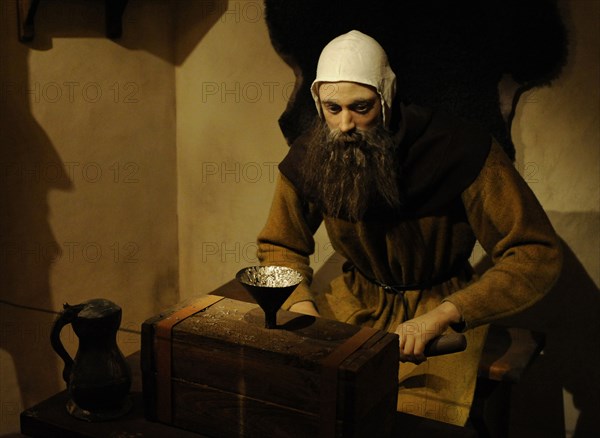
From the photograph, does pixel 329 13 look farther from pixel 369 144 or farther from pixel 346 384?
pixel 346 384

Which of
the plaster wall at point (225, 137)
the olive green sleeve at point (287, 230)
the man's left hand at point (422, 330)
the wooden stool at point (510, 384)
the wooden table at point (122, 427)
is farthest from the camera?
the plaster wall at point (225, 137)

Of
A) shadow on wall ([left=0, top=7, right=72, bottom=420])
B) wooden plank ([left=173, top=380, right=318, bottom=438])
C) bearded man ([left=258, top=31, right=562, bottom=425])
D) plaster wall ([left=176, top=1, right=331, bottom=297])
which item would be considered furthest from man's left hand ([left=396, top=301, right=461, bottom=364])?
shadow on wall ([left=0, top=7, right=72, bottom=420])

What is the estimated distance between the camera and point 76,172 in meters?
3.06

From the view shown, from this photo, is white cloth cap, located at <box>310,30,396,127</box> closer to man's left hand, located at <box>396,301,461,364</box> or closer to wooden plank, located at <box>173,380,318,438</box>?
man's left hand, located at <box>396,301,461,364</box>

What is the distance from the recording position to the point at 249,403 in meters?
1.75

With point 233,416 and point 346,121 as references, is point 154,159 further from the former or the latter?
point 233,416

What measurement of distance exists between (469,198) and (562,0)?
0.95 metres

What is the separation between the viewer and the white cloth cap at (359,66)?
2156mm

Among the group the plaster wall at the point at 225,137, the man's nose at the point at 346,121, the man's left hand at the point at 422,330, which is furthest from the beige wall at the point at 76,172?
the man's left hand at the point at 422,330

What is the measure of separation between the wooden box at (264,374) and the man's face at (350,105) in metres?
0.66

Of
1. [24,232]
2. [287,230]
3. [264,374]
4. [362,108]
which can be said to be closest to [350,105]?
[362,108]

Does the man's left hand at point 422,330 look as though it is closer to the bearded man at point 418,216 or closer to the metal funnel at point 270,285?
the bearded man at point 418,216

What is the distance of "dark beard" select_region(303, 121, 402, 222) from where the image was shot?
2244 millimetres

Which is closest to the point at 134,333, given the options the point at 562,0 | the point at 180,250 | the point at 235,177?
the point at 180,250
